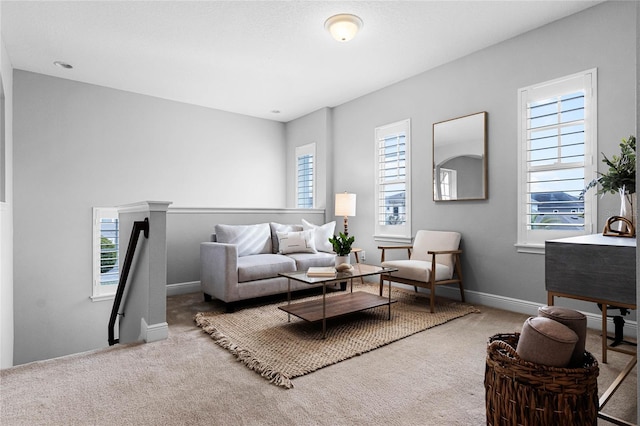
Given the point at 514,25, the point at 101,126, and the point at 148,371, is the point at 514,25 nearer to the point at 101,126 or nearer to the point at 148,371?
the point at 148,371

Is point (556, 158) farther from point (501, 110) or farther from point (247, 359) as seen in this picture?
point (247, 359)

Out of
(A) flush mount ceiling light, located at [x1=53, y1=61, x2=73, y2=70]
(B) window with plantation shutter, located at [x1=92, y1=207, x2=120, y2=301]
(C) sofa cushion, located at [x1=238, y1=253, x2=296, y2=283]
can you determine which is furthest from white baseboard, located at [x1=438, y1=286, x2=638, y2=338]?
(A) flush mount ceiling light, located at [x1=53, y1=61, x2=73, y2=70]

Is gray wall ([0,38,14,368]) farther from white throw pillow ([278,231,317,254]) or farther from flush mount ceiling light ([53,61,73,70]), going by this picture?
white throw pillow ([278,231,317,254])

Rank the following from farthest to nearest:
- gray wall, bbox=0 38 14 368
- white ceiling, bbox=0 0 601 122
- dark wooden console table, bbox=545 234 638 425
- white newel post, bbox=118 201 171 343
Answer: gray wall, bbox=0 38 14 368
white ceiling, bbox=0 0 601 122
white newel post, bbox=118 201 171 343
dark wooden console table, bbox=545 234 638 425

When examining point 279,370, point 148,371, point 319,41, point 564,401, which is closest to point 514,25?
Result: point 319,41

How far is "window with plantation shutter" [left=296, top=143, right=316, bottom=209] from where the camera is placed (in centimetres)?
592

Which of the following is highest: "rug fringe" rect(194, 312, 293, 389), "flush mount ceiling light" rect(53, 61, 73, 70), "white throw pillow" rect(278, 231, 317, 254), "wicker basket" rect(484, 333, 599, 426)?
"flush mount ceiling light" rect(53, 61, 73, 70)

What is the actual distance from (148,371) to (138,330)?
42.7 inches

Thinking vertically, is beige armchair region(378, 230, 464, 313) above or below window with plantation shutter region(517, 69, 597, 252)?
below

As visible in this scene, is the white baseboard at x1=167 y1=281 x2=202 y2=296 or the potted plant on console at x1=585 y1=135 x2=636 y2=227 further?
the white baseboard at x1=167 y1=281 x2=202 y2=296

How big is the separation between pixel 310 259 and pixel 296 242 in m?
0.36

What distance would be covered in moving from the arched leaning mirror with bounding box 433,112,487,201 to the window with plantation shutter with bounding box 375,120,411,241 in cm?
44

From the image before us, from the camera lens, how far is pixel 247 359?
7.32 ft

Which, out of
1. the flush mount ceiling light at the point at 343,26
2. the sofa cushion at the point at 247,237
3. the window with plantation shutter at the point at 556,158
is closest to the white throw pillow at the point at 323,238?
the sofa cushion at the point at 247,237
